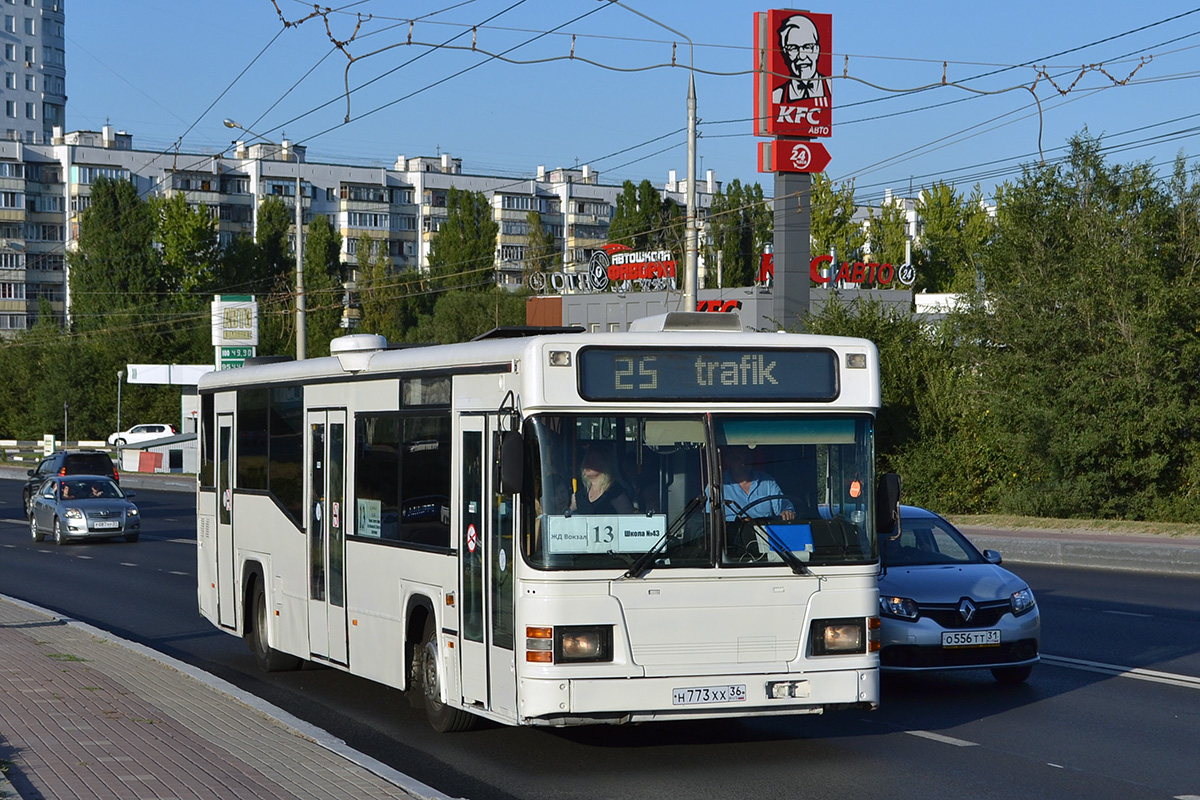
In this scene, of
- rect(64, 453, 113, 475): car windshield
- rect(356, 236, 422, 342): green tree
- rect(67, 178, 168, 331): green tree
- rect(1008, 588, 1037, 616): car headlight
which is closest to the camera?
rect(1008, 588, 1037, 616): car headlight

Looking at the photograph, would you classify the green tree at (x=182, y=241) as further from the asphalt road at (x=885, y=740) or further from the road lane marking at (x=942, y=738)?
the road lane marking at (x=942, y=738)

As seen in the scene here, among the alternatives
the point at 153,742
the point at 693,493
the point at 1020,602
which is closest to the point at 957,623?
the point at 1020,602

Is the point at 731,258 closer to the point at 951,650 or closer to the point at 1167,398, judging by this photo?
the point at 1167,398

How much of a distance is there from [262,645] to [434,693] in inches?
145

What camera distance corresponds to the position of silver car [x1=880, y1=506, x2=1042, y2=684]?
10953 millimetres

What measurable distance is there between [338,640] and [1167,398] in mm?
22694

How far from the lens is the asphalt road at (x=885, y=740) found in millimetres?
8047

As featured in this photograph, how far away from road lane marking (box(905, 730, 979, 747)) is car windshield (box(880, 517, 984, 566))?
231cm

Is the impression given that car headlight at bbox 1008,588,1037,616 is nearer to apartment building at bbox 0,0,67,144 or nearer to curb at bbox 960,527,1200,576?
curb at bbox 960,527,1200,576

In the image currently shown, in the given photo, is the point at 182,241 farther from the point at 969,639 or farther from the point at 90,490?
the point at 969,639

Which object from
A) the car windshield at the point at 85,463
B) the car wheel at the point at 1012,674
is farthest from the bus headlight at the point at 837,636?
the car windshield at the point at 85,463

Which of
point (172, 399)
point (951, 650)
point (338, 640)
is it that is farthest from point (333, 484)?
point (172, 399)

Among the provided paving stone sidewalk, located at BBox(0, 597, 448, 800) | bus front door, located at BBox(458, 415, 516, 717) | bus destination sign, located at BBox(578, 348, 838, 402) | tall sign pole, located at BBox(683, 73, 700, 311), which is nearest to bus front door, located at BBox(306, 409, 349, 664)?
paving stone sidewalk, located at BBox(0, 597, 448, 800)

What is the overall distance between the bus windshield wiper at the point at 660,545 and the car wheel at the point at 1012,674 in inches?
162
